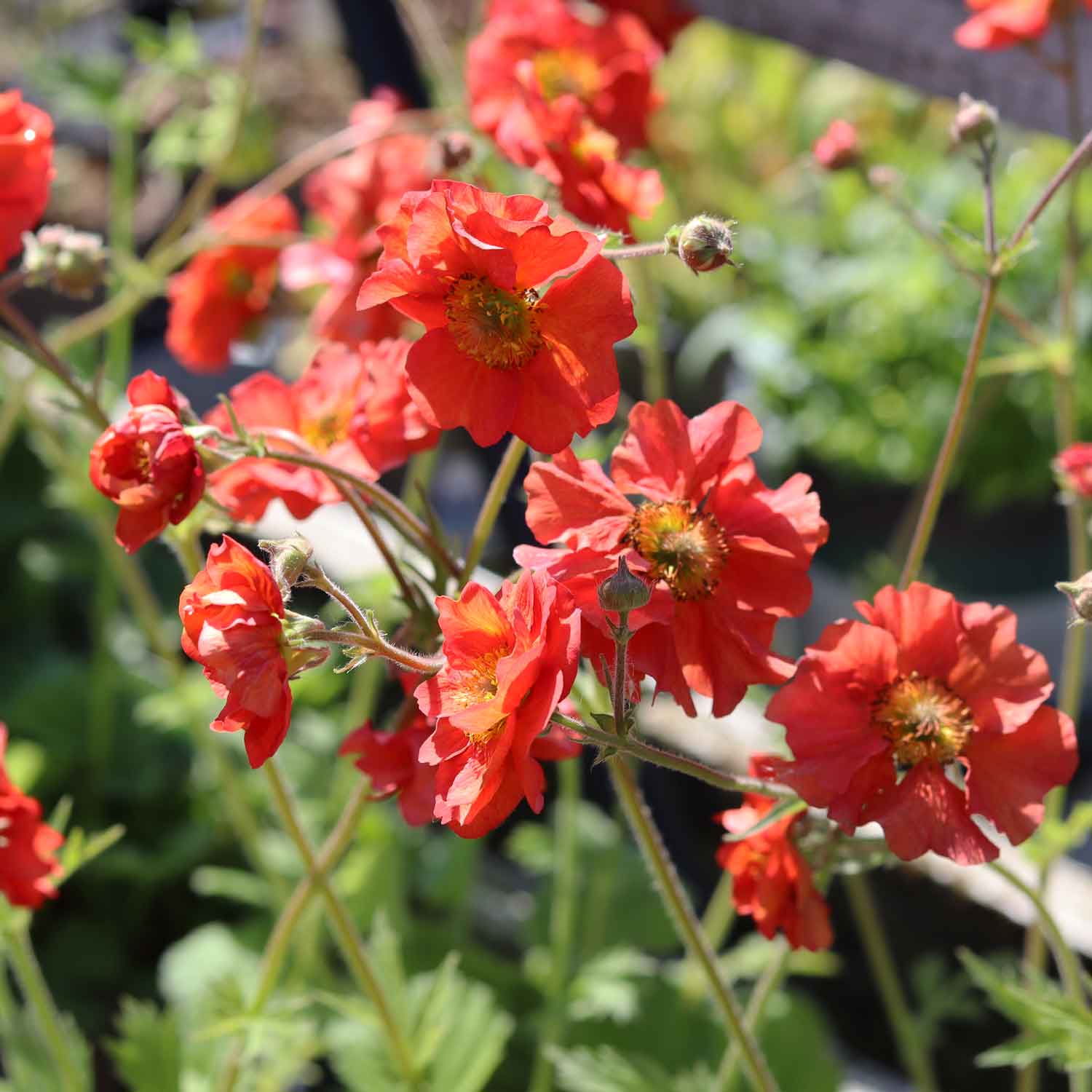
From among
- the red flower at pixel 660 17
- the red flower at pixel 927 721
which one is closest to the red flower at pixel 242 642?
the red flower at pixel 927 721

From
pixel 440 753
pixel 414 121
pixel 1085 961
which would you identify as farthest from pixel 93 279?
pixel 1085 961

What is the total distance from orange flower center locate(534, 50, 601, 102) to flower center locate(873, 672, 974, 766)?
61 cm

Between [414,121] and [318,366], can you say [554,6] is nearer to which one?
[414,121]

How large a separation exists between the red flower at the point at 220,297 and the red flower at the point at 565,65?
252 millimetres

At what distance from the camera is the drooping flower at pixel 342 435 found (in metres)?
0.68

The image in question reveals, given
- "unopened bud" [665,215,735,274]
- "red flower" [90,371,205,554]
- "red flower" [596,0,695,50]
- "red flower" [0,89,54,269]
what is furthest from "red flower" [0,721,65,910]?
"red flower" [596,0,695,50]

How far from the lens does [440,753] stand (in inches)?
20.8

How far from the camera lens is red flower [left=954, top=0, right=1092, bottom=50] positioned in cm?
92

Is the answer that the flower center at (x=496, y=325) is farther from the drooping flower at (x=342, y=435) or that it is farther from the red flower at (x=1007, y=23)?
the red flower at (x=1007, y=23)

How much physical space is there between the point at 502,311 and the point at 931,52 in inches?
30.7

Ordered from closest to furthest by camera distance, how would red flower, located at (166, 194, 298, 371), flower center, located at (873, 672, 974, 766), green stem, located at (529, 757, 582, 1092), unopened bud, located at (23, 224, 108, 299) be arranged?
flower center, located at (873, 672, 974, 766) < unopened bud, located at (23, 224, 108, 299) < red flower, located at (166, 194, 298, 371) < green stem, located at (529, 757, 582, 1092)

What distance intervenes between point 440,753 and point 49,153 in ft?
1.58

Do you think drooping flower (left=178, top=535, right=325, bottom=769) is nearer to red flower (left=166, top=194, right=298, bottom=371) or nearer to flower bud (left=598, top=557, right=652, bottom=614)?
flower bud (left=598, top=557, right=652, bottom=614)

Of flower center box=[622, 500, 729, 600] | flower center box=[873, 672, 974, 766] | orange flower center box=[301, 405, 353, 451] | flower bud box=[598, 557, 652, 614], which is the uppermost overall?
flower bud box=[598, 557, 652, 614]
